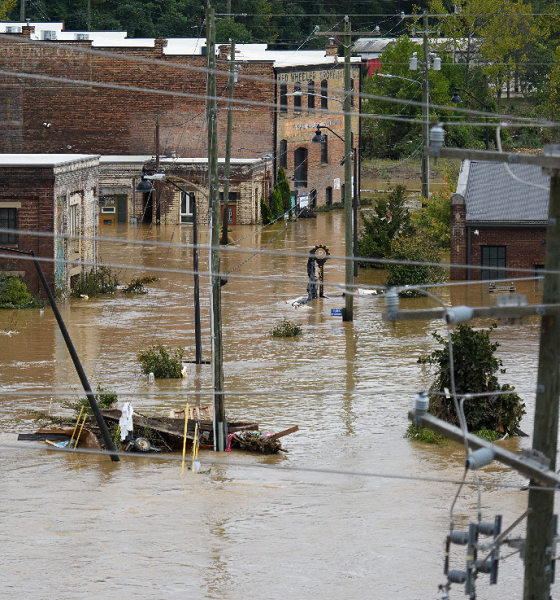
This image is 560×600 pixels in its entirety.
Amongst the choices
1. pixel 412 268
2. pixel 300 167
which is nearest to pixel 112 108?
pixel 300 167

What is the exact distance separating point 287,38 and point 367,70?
8.46m

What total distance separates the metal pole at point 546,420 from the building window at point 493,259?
108 feet

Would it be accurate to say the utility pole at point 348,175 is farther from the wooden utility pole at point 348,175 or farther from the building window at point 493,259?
the building window at point 493,259

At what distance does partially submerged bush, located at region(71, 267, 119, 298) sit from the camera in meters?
42.4

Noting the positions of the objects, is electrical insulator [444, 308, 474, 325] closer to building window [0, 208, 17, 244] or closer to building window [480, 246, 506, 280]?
building window [480, 246, 506, 280]

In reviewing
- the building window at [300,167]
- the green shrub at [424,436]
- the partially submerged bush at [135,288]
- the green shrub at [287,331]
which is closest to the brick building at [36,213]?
the partially submerged bush at [135,288]

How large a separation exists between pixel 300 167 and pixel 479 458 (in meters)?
59.3

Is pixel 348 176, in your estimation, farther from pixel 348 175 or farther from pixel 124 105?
pixel 124 105

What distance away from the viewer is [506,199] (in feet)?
141

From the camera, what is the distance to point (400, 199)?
45.7 metres

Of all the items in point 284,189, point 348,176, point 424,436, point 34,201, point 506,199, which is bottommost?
point 424,436

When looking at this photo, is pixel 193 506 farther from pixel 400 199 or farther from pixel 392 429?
pixel 400 199

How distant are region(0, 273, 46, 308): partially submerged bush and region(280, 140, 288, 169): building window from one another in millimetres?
28131

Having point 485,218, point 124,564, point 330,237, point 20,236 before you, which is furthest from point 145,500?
point 330,237
